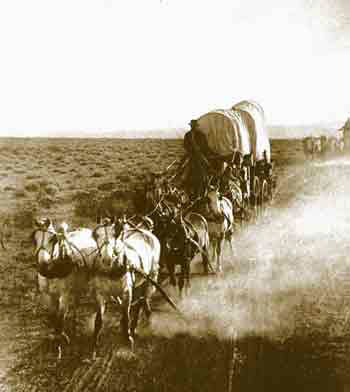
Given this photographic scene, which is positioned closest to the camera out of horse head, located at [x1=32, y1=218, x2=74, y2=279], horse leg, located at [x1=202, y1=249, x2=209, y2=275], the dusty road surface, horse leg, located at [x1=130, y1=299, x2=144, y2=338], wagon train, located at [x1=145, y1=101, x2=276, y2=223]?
the dusty road surface

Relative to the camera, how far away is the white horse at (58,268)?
590 centimetres

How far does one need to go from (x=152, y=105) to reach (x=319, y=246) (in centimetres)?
586

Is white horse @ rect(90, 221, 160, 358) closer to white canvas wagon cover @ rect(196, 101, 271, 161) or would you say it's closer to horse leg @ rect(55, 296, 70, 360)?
horse leg @ rect(55, 296, 70, 360)

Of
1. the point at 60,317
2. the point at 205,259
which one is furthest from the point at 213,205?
the point at 60,317

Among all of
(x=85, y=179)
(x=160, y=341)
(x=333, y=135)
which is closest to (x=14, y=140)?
(x=85, y=179)

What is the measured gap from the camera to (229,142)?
13953 millimetres

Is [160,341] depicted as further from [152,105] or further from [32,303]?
[152,105]

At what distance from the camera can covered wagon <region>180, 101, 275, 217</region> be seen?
13508mm

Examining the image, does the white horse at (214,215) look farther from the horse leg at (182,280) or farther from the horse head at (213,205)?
the horse leg at (182,280)

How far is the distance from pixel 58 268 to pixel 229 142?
29.4 ft

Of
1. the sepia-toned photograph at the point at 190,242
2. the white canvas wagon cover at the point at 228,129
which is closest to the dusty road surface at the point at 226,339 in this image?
the sepia-toned photograph at the point at 190,242

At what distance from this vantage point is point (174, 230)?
8.26 m

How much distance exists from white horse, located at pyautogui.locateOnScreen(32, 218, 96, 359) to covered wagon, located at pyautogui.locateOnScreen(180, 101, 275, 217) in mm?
7083

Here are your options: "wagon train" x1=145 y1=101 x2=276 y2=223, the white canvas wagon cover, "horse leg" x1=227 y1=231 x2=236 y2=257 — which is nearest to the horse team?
"horse leg" x1=227 y1=231 x2=236 y2=257
